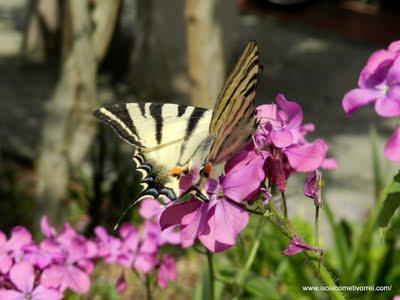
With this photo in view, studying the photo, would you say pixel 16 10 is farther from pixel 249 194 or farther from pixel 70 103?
pixel 249 194

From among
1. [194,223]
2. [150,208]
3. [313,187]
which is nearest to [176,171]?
[194,223]

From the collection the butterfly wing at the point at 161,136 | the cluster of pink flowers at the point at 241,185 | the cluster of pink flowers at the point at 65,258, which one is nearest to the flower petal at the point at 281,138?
the cluster of pink flowers at the point at 241,185

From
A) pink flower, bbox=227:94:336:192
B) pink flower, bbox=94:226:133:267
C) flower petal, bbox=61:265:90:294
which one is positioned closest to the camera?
A: pink flower, bbox=227:94:336:192

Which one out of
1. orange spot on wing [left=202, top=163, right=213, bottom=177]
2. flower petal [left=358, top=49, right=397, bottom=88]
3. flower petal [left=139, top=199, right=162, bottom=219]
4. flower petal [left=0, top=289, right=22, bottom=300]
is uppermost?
flower petal [left=358, top=49, right=397, bottom=88]

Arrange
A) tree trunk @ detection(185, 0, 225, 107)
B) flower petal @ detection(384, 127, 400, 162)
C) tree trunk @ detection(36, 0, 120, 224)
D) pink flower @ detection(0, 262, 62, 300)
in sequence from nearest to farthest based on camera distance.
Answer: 1. flower petal @ detection(384, 127, 400, 162)
2. pink flower @ detection(0, 262, 62, 300)
3. tree trunk @ detection(36, 0, 120, 224)
4. tree trunk @ detection(185, 0, 225, 107)

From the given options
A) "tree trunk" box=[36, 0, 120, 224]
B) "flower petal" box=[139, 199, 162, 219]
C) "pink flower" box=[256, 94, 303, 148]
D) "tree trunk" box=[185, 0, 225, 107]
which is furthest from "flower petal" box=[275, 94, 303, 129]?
"tree trunk" box=[185, 0, 225, 107]

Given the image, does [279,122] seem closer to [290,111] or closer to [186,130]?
[290,111]

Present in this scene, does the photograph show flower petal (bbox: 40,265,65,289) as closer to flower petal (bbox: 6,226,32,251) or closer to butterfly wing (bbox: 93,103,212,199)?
flower petal (bbox: 6,226,32,251)
